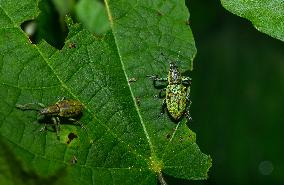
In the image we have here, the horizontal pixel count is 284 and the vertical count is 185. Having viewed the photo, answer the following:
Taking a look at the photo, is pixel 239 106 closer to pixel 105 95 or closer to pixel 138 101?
pixel 138 101

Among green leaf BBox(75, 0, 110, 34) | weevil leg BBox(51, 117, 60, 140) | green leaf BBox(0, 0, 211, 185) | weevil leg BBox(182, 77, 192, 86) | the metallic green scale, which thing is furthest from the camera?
green leaf BBox(75, 0, 110, 34)

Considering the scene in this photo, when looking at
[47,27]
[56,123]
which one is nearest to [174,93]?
[56,123]

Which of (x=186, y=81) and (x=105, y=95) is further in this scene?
(x=186, y=81)

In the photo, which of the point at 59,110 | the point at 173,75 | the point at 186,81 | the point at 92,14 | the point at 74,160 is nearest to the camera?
the point at 74,160

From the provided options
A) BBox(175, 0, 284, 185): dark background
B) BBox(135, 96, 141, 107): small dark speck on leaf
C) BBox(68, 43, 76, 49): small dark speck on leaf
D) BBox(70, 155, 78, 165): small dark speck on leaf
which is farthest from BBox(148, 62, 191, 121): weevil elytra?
BBox(175, 0, 284, 185): dark background

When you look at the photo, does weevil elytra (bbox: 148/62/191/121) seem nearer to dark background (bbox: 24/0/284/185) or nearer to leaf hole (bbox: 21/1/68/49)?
leaf hole (bbox: 21/1/68/49)

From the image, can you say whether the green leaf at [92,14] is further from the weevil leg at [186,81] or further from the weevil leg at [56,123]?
the weevil leg at [56,123]

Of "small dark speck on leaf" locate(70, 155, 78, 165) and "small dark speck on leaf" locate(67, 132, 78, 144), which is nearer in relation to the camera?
"small dark speck on leaf" locate(70, 155, 78, 165)

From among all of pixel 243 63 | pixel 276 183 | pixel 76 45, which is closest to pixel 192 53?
pixel 76 45
